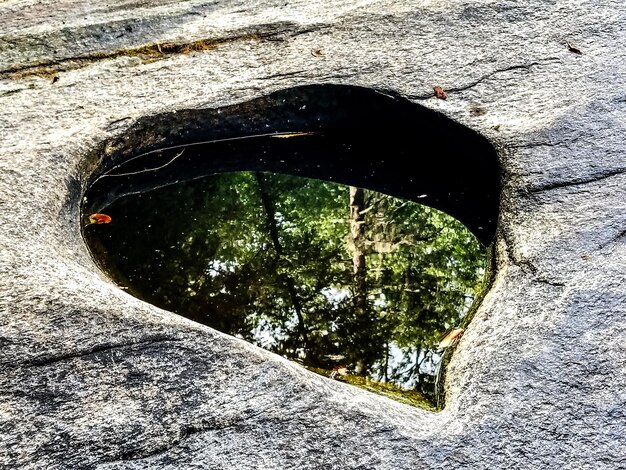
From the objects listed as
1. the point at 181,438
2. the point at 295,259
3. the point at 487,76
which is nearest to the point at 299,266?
the point at 295,259

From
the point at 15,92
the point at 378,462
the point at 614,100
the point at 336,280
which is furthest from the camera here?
the point at 15,92

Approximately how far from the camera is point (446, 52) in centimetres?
431

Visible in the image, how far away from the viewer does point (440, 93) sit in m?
3.96

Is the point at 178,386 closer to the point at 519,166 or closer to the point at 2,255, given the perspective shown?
the point at 2,255

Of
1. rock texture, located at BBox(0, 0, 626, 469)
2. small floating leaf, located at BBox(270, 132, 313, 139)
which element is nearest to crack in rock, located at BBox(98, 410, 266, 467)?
rock texture, located at BBox(0, 0, 626, 469)

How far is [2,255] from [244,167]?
4.80 feet

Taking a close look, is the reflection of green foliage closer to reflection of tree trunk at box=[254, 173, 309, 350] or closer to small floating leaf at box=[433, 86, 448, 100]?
reflection of tree trunk at box=[254, 173, 309, 350]

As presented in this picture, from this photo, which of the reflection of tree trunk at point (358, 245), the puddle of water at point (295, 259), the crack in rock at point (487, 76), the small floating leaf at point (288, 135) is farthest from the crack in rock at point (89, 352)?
the crack in rock at point (487, 76)

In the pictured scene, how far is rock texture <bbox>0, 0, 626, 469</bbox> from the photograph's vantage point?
2.21 m

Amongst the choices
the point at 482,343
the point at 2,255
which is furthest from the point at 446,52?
the point at 2,255

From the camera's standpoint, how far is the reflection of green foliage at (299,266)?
10.1ft

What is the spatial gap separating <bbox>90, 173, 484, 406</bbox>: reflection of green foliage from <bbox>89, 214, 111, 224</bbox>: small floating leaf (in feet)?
0.13

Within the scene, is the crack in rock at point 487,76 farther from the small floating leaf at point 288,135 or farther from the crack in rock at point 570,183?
the crack in rock at point 570,183

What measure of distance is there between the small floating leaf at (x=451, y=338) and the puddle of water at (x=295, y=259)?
0.03m
